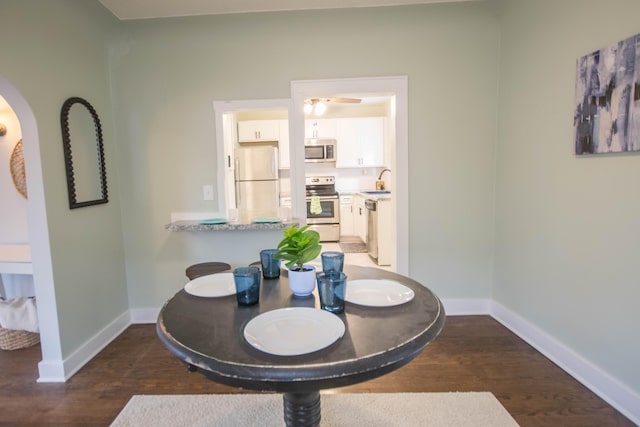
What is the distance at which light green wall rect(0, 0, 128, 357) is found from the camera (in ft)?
6.31

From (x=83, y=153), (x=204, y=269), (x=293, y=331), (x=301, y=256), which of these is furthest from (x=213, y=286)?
(x=83, y=153)

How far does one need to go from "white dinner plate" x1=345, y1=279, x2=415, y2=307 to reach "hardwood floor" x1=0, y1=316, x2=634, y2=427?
0.96 meters

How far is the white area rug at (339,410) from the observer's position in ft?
5.60

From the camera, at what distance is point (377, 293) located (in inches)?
50.3

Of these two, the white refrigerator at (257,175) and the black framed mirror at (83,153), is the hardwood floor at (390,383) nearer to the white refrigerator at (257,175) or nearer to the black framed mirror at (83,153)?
the black framed mirror at (83,153)

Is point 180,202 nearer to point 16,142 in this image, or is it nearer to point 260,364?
point 16,142

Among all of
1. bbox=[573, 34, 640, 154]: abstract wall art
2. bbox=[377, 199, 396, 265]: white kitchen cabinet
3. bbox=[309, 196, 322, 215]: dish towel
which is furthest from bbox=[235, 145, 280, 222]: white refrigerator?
bbox=[573, 34, 640, 154]: abstract wall art

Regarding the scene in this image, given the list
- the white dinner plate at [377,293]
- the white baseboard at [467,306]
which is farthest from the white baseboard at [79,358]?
the white baseboard at [467,306]

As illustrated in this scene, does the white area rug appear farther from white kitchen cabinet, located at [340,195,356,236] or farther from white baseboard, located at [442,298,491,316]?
white kitchen cabinet, located at [340,195,356,236]

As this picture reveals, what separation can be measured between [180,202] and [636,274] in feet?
9.80

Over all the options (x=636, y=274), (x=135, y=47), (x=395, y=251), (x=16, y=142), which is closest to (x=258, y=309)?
(x=636, y=274)

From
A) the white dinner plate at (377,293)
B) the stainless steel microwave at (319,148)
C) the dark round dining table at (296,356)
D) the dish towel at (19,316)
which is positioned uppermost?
the stainless steel microwave at (319,148)

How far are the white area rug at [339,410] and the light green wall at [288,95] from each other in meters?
1.18

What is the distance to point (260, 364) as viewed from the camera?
825mm
